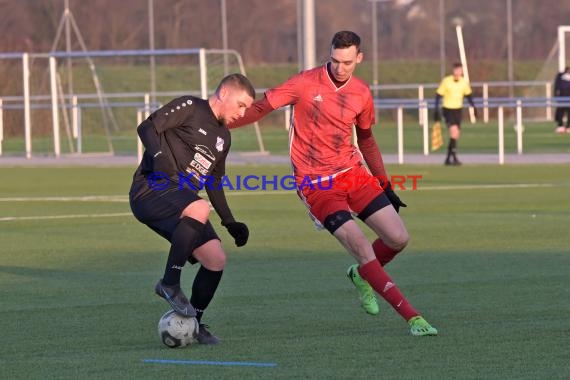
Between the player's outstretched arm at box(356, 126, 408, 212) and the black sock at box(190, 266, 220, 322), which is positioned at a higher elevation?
the player's outstretched arm at box(356, 126, 408, 212)

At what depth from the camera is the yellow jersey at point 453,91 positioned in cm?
2847

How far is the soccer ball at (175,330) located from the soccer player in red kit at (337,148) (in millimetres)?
1351

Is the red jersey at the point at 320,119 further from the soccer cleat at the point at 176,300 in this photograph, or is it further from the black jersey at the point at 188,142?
the soccer cleat at the point at 176,300

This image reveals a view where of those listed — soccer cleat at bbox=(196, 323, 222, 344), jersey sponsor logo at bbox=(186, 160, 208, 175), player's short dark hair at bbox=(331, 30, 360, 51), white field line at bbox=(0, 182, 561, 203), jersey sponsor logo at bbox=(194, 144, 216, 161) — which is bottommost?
white field line at bbox=(0, 182, 561, 203)

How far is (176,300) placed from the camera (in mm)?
8383

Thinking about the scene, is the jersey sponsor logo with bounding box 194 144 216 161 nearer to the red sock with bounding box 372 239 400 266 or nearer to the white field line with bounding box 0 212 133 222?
the red sock with bounding box 372 239 400 266

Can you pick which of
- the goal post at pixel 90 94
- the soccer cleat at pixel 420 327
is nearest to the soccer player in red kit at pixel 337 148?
the soccer cleat at pixel 420 327

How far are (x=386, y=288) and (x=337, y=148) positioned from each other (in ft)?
4.17

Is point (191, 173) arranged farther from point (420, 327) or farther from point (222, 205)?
point (420, 327)

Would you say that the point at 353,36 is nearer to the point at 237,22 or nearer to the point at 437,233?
the point at 437,233

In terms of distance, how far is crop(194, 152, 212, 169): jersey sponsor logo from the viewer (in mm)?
8703

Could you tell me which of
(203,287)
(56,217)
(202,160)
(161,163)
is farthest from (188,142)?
(56,217)

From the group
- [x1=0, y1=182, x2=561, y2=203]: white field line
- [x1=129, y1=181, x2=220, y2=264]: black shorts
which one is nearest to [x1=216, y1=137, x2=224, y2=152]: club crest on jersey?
[x1=129, y1=181, x2=220, y2=264]: black shorts

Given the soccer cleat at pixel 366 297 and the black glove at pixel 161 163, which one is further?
the soccer cleat at pixel 366 297
